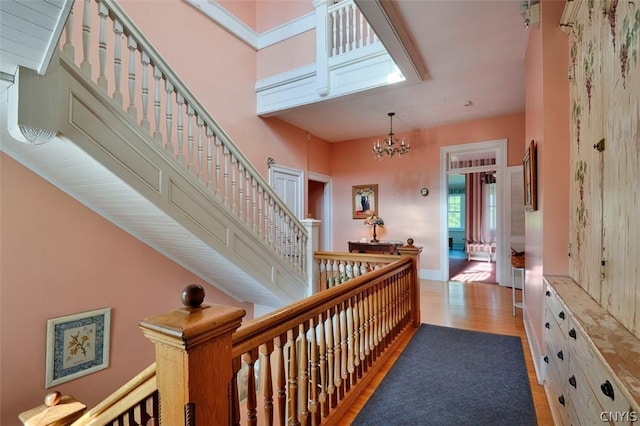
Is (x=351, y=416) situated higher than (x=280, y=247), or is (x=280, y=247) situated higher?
(x=280, y=247)

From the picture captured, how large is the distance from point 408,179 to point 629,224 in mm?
5284

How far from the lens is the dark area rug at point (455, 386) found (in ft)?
6.05

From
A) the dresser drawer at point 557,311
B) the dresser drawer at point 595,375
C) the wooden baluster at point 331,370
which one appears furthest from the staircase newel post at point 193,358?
the dresser drawer at point 557,311

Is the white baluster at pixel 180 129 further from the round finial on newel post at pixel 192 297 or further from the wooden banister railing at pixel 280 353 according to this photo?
the round finial on newel post at pixel 192 297

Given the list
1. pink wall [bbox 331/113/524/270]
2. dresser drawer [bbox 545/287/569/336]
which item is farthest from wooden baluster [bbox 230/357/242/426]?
pink wall [bbox 331/113/524/270]

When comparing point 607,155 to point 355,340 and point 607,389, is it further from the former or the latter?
point 355,340

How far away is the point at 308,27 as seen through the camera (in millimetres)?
4602

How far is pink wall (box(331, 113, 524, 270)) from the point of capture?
5.46 meters

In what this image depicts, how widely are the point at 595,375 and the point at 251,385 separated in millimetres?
1281

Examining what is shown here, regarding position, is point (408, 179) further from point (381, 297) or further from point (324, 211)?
point (381, 297)

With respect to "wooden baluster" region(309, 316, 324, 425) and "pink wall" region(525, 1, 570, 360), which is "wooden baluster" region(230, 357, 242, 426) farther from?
"pink wall" region(525, 1, 570, 360)

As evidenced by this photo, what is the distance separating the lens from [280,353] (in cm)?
130

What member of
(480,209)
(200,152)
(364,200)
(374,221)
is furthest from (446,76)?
(480,209)

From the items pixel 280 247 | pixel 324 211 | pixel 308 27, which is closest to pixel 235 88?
pixel 308 27
